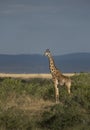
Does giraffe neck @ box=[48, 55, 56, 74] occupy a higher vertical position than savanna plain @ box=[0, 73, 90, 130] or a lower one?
higher

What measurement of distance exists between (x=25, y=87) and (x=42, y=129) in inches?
405

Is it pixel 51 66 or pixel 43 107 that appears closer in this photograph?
pixel 43 107

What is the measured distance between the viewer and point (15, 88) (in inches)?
1126

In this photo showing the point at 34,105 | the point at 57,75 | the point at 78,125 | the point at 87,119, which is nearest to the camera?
the point at 78,125

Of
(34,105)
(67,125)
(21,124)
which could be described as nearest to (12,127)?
(21,124)

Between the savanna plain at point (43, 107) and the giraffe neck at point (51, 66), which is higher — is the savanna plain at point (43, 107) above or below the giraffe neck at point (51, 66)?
below

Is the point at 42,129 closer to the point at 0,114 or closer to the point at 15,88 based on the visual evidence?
the point at 0,114

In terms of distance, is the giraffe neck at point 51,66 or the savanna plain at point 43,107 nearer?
the savanna plain at point 43,107

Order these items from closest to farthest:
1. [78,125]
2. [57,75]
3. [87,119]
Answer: [78,125], [87,119], [57,75]

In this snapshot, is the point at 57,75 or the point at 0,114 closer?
the point at 0,114

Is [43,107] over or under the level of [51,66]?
under

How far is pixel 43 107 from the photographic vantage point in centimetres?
2569

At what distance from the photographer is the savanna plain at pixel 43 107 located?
1956 centimetres

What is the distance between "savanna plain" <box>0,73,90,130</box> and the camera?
19.6 metres
